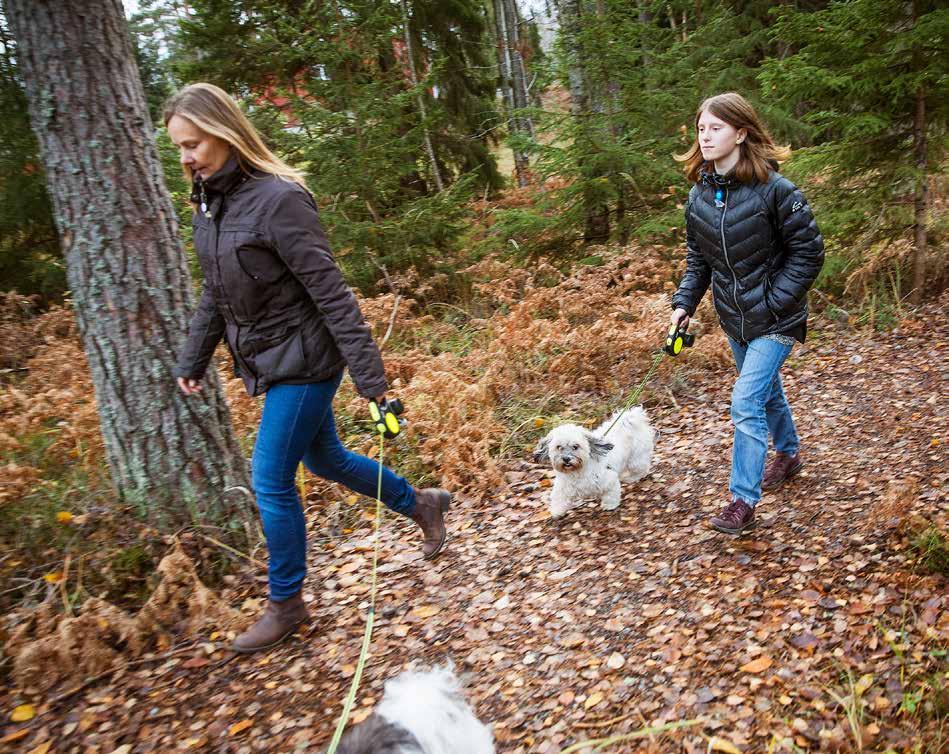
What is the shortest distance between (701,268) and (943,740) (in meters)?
2.78

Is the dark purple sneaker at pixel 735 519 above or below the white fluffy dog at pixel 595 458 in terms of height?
below

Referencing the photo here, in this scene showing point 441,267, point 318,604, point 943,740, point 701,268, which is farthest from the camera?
point 441,267

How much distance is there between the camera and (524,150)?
856 centimetres

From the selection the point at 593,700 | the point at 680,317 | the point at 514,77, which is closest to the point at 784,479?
the point at 680,317

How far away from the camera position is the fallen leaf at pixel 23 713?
298 centimetres

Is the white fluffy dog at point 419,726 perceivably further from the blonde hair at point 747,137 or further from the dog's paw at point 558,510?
the blonde hair at point 747,137

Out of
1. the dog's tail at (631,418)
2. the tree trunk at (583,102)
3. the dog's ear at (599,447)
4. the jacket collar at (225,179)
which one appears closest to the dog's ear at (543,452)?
the dog's ear at (599,447)

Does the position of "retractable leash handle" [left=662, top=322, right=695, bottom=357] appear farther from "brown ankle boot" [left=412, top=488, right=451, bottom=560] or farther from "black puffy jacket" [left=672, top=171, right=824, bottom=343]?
"brown ankle boot" [left=412, top=488, right=451, bottom=560]

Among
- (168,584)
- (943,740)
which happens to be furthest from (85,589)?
(943,740)

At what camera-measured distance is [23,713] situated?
3.01 meters

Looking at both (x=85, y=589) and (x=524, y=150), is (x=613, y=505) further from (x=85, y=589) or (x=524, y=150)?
(x=524, y=150)

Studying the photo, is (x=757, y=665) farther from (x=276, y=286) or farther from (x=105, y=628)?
(x=105, y=628)

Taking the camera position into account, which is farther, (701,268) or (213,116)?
(701,268)

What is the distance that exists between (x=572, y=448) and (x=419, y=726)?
260cm
